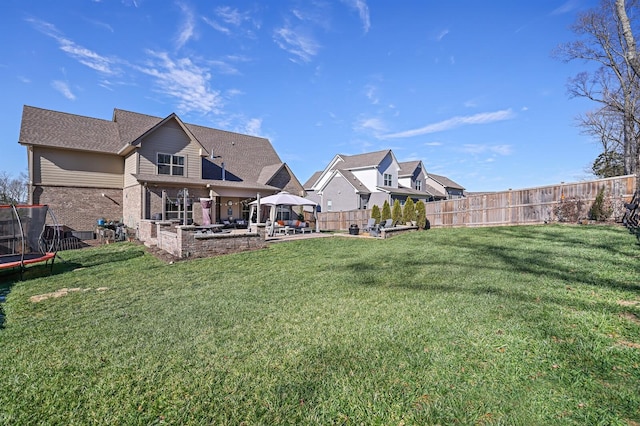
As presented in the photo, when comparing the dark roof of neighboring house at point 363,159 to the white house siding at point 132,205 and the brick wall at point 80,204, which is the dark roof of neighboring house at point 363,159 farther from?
the brick wall at point 80,204

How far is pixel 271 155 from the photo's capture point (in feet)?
83.2

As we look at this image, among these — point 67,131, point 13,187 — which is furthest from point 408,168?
point 13,187

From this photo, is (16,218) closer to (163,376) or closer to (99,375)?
(99,375)

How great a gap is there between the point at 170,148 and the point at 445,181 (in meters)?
34.7

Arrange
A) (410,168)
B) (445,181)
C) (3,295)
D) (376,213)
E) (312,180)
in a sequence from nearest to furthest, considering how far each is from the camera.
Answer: (3,295)
(376,213)
(410,168)
(312,180)
(445,181)

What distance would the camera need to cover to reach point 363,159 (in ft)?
104

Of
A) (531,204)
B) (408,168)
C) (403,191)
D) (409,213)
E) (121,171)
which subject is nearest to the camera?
(531,204)

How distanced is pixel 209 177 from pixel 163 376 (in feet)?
59.7

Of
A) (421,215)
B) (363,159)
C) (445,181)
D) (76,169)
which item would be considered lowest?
(421,215)

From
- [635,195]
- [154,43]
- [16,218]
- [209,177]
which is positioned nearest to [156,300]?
[16,218]

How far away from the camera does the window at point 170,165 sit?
1780 cm

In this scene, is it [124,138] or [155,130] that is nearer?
[155,130]

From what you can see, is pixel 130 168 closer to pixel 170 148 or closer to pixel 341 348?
pixel 170 148

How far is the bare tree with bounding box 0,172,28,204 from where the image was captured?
1364 inches
